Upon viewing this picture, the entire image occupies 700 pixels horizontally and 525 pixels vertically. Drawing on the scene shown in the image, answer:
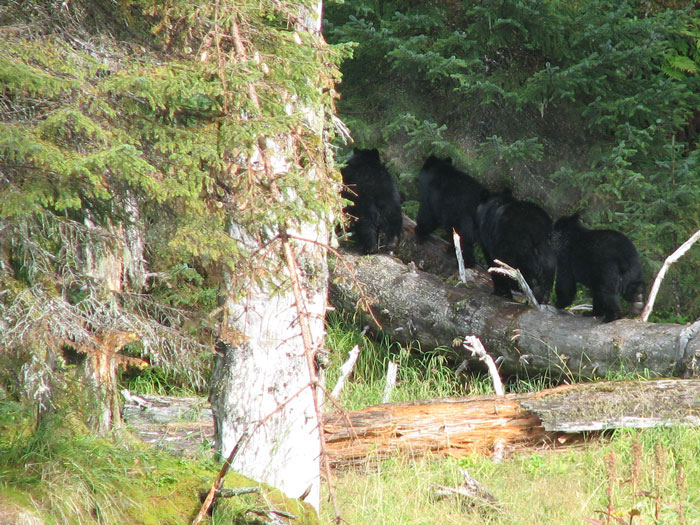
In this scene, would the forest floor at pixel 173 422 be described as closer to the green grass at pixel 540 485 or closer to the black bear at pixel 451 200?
the green grass at pixel 540 485

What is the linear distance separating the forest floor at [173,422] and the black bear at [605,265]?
3.82m

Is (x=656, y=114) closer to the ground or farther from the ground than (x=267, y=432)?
farther from the ground

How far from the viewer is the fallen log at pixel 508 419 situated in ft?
18.5

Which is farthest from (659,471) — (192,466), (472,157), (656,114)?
(472,157)

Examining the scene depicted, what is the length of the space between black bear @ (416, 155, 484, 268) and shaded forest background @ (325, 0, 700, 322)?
32cm

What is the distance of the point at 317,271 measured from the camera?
14.5 ft

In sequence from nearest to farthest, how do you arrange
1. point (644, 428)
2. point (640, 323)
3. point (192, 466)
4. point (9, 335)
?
point (9, 335) < point (192, 466) < point (644, 428) < point (640, 323)

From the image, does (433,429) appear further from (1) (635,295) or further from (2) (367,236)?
(2) (367,236)

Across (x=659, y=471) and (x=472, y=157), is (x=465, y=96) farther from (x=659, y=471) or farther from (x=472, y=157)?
(x=659, y=471)

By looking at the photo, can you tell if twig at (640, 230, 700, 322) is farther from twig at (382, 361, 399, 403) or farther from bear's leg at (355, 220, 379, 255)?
bear's leg at (355, 220, 379, 255)

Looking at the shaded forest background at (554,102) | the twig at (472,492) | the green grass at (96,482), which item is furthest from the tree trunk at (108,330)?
the shaded forest background at (554,102)

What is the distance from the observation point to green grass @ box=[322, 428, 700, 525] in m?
4.71

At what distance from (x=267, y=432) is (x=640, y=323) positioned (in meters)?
3.97

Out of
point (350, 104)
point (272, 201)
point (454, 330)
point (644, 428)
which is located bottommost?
point (644, 428)
